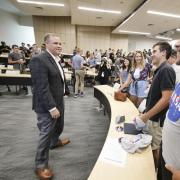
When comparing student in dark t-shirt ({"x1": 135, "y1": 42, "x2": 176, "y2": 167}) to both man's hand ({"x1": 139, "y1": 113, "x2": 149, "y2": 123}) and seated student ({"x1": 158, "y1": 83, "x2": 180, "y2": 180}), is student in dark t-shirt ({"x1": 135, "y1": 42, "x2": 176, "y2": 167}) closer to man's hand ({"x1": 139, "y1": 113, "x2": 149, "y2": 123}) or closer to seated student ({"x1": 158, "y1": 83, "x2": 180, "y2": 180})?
man's hand ({"x1": 139, "y1": 113, "x2": 149, "y2": 123})

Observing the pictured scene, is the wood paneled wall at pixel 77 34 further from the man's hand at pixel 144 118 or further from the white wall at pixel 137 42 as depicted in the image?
the man's hand at pixel 144 118

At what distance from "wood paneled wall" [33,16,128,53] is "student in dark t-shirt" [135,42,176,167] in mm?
12825

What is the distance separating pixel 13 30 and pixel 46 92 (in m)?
14.3

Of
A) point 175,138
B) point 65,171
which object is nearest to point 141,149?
point 175,138

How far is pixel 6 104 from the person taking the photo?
5.27m

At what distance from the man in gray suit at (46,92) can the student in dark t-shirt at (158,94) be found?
0.92 metres

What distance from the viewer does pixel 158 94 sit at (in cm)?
185

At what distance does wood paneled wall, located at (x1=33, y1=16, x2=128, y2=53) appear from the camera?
540 inches

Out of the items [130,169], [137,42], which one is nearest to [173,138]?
[130,169]

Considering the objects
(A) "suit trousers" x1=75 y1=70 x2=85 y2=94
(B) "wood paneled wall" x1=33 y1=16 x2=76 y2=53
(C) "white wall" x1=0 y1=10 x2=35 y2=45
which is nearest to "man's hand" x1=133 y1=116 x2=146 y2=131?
(A) "suit trousers" x1=75 y1=70 x2=85 y2=94

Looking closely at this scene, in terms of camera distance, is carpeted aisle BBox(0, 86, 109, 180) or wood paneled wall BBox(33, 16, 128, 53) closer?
carpeted aisle BBox(0, 86, 109, 180)

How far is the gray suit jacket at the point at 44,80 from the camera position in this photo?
6.91 ft

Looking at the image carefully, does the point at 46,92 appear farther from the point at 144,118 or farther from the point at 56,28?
the point at 56,28

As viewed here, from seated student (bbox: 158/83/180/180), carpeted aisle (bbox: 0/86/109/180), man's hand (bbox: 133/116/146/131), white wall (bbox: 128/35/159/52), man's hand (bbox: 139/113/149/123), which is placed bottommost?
carpeted aisle (bbox: 0/86/109/180)
